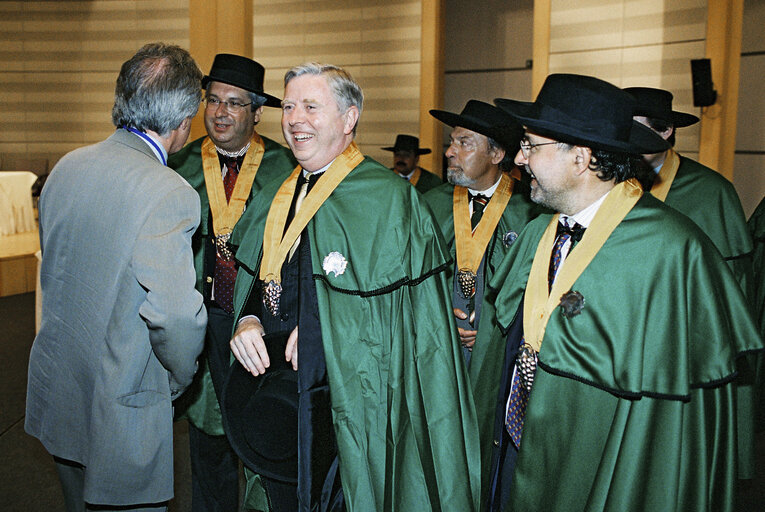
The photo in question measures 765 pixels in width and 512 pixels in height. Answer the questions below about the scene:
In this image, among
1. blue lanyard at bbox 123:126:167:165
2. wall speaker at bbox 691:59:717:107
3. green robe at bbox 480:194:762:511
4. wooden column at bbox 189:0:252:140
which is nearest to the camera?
green robe at bbox 480:194:762:511

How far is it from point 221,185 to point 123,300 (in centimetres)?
138

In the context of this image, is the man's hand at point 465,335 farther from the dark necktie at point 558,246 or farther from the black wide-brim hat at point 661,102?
the black wide-brim hat at point 661,102

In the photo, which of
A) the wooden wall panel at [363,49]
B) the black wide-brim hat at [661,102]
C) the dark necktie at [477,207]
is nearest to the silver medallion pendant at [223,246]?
the dark necktie at [477,207]

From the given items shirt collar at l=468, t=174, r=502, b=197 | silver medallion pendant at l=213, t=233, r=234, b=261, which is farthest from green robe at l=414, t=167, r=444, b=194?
silver medallion pendant at l=213, t=233, r=234, b=261

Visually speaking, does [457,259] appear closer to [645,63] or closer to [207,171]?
[207,171]

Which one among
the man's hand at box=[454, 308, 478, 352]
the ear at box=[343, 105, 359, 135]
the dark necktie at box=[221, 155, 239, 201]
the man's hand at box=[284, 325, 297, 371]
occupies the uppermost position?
the ear at box=[343, 105, 359, 135]

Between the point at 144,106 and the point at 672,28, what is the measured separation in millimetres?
7690

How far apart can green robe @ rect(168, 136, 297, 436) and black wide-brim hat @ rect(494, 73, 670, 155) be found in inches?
46.4

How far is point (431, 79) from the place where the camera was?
10.3 m

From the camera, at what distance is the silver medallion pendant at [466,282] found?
323 cm

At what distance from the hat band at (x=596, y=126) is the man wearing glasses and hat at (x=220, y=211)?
4.87 feet

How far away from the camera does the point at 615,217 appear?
6.25 feet

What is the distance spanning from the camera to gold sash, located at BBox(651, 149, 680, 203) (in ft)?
11.3

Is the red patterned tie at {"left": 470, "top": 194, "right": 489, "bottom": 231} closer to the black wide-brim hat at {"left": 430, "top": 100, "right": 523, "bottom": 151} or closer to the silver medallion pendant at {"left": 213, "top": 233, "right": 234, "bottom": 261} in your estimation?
the black wide-brim hat at {"left": 430, "top": 100, "right": 523, "bottom": 151}
